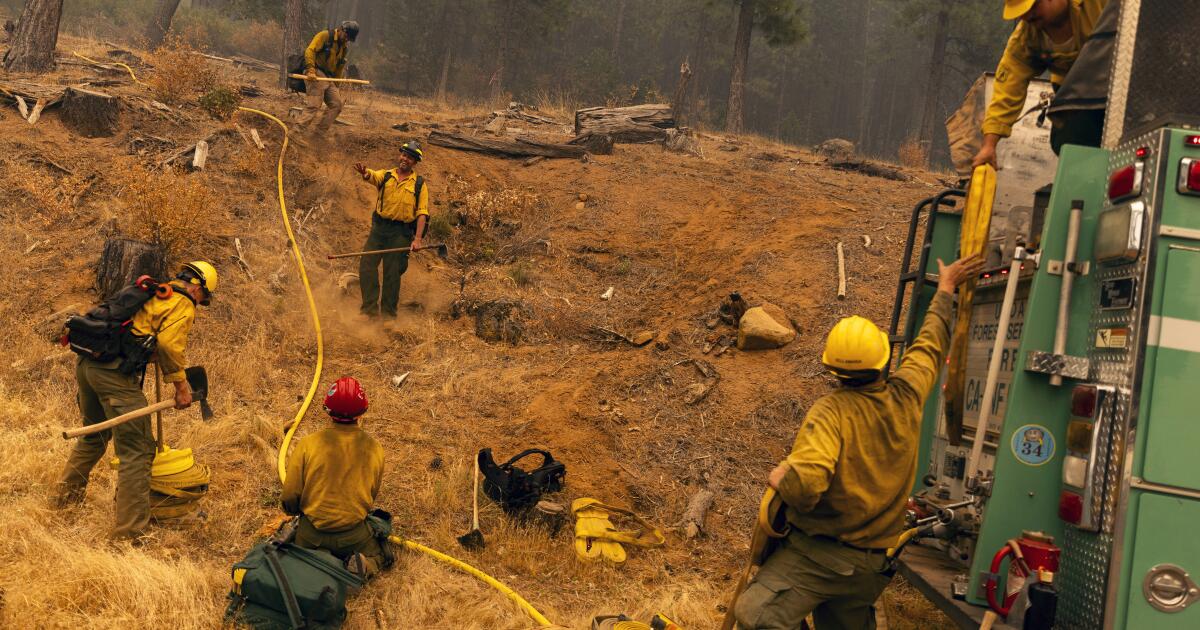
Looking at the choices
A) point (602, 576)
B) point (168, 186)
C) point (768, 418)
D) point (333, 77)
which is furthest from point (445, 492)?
point (333, 77)

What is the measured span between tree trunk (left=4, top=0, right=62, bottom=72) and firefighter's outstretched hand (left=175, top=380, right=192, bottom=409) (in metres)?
11.4

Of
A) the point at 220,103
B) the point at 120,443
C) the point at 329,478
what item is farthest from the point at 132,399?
the point at 220,103

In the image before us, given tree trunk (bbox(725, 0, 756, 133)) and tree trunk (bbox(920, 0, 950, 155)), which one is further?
tree trunk (bbox(920, 0, 950, 155))

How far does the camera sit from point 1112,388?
11.7 feet

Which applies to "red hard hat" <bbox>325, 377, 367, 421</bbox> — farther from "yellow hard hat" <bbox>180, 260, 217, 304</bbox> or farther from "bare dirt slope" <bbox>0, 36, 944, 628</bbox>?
"yellow hard hat" <bbox>180, 260, 217, 304</bbox>

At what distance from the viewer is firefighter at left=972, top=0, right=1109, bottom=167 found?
4.77 metres

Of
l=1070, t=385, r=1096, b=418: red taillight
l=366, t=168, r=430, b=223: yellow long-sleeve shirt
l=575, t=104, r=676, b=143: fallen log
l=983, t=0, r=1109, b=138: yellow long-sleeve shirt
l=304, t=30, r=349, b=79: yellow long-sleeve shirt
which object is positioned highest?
l=575, t=104, r=676, b=143: fallen log

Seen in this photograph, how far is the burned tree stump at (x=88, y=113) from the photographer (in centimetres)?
1225

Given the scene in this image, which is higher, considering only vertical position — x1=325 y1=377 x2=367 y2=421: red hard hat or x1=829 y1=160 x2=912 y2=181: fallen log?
x1=829 y1=160 x2=912 y2=181: fallen log

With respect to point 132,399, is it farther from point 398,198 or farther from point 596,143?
point 596,143

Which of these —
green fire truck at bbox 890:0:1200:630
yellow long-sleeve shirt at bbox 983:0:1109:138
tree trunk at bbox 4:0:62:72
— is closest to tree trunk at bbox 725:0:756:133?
tree trunk at bbox 4:0:62:72

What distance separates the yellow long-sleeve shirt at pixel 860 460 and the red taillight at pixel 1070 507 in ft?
1.93

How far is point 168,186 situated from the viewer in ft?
34.0

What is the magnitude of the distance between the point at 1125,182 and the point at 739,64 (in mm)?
21532
